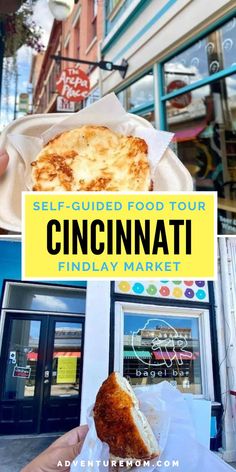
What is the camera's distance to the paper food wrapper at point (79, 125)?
1.68 ft

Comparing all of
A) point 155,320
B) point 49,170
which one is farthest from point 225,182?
point 49,170

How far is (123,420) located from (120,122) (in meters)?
0.41

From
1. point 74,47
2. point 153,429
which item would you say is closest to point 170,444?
point 153,429

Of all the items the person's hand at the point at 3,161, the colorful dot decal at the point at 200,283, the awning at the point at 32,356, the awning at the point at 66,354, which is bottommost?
the awning at the point at 32,356

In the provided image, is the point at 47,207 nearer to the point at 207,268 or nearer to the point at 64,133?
the point at 64,133

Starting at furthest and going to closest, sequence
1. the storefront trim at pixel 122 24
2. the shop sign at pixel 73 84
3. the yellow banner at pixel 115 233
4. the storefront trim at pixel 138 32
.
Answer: the shop sign at pixel 73 84, the storefront trim at pixel 122 24, the storefront trim at pixel 138 32, the yellow banner at pixel 115 233

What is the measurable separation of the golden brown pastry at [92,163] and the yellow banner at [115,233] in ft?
0.07

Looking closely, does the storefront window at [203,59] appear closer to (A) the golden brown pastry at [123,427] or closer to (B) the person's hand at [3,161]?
(B) the person's hand at [3,161]

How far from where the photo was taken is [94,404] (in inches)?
20.5

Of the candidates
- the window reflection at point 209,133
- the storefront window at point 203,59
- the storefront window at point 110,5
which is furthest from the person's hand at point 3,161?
the storefront window at point 110,5

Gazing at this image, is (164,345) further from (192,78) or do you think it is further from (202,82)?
(192,78)

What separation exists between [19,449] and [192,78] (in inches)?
62.1

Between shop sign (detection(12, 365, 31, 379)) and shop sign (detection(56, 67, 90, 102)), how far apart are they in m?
2.12

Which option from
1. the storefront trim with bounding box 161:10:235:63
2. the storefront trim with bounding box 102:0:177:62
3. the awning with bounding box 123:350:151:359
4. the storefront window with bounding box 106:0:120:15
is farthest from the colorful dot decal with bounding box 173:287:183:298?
the storefront window with bounding box 106:0:120:15
